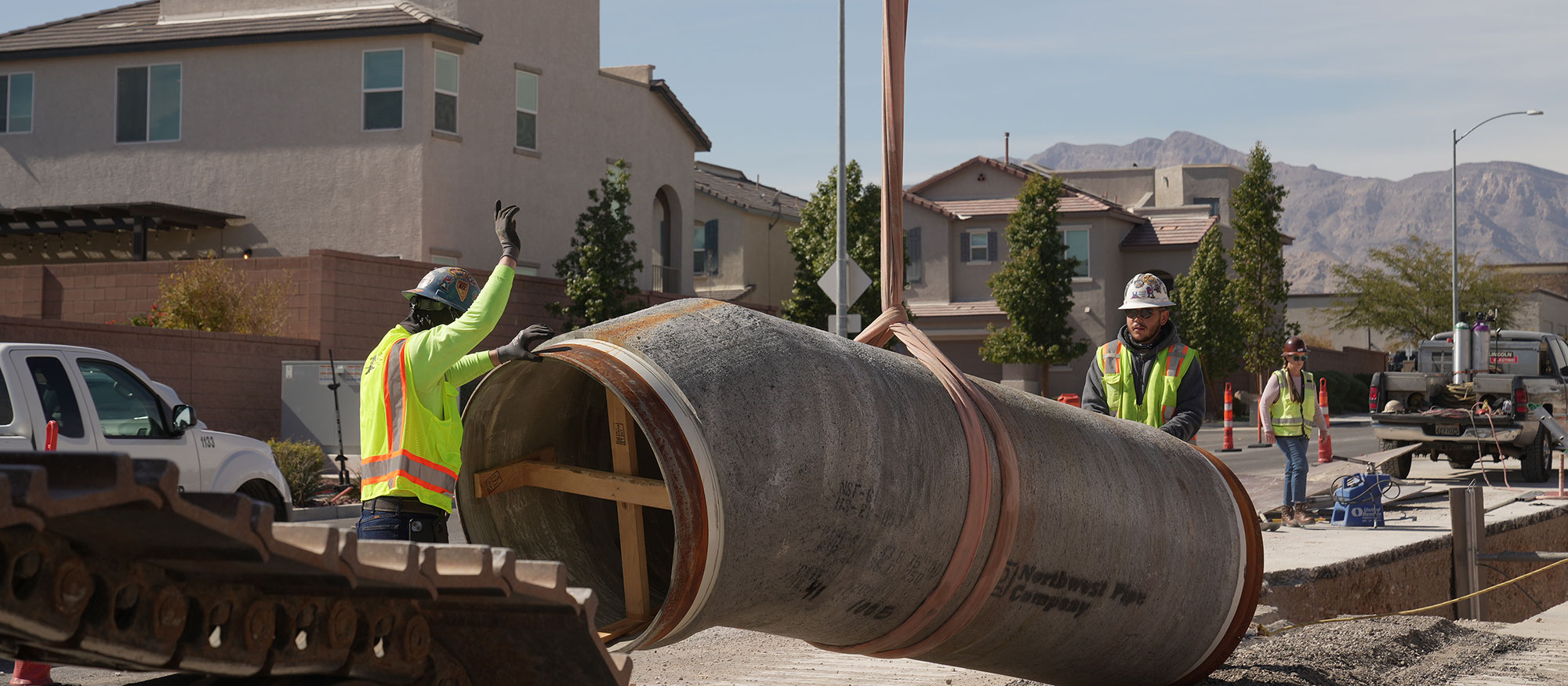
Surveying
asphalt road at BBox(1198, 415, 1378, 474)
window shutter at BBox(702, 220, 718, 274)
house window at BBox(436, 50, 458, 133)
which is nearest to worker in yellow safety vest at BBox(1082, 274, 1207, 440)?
asphalt road at BBox(1198, 415, 1378, 474)

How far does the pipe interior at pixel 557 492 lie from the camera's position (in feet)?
13.9

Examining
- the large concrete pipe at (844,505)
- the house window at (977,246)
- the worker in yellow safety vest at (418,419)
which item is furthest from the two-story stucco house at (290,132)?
the large concrete pipe at (844,505)

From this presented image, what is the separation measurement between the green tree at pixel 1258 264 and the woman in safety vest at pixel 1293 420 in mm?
30472

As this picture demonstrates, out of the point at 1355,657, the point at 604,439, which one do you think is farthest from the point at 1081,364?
the point at 604,439

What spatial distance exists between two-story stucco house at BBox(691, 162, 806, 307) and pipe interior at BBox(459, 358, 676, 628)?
3710cm

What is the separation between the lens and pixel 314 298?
80.2ft

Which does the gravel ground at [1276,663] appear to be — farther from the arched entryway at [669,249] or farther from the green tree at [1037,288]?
the green tree at [1037,288]

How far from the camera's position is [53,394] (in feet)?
33.5

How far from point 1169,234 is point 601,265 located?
26.1 meters

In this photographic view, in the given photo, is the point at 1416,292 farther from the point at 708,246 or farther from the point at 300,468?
the point at 300,468

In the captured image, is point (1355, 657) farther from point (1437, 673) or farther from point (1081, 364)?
point (1081, 364)

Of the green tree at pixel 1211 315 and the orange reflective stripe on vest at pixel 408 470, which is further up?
the green tree at pixel 1211 315

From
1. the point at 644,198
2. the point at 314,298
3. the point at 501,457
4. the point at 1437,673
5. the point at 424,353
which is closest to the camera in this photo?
the point at 501,457

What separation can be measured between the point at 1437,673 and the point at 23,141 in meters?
30.1
